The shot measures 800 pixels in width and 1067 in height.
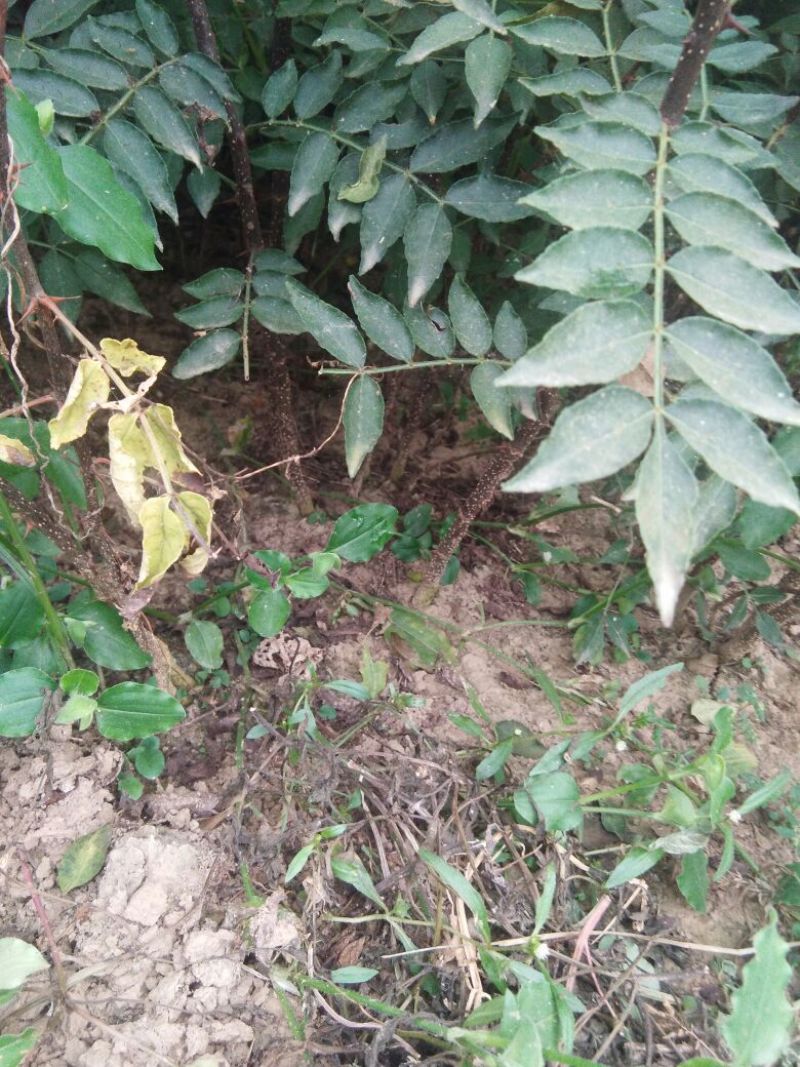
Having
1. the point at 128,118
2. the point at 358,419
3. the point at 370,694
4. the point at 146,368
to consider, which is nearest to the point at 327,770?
the point at 370,694

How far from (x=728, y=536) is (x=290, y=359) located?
0.96m

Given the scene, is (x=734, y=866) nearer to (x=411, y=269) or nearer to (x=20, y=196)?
(x=411, y=269)

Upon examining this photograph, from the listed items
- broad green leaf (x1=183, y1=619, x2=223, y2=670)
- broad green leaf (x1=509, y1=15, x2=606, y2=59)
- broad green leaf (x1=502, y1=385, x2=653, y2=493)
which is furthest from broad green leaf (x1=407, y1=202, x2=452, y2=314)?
broad green leaf (x1=183, y1=619, x2=223, y2=670)

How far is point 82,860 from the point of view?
3.27 feet

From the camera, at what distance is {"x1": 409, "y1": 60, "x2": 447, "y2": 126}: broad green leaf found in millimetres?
1019

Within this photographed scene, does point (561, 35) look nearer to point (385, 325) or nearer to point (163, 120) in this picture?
point (385, 325)

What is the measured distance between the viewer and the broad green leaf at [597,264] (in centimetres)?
68

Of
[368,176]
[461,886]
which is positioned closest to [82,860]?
[461,886]

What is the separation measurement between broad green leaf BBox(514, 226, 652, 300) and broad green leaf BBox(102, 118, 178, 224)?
52 centimetres

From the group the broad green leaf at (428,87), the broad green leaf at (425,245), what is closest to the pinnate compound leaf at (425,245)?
the broad green leaf at (425,245)

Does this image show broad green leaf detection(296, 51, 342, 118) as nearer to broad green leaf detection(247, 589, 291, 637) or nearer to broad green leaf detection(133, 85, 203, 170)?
Answer: broad green leaf detection(133, 85, 203, 170)

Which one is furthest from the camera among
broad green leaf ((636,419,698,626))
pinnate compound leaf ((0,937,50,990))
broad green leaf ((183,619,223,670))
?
broad green leaf ((183,619,223,670))

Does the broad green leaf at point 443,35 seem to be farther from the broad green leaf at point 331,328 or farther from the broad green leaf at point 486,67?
the broad green leaf at point 331,328

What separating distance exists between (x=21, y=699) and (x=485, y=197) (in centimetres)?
82
